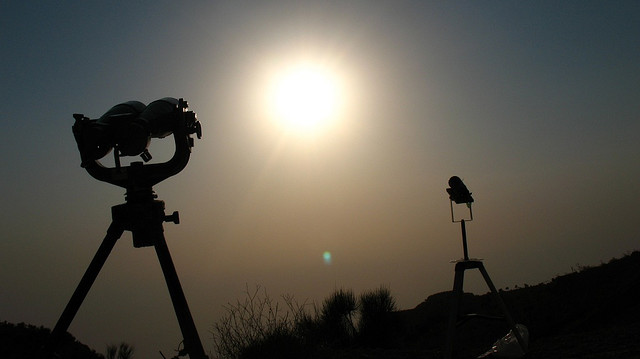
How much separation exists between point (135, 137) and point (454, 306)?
3.45 meters

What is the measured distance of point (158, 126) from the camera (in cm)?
492

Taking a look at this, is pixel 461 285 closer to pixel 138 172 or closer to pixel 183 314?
pixel 183 314

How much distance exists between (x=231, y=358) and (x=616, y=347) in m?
4.44

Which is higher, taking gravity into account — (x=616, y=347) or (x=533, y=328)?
(x=533, y=328)

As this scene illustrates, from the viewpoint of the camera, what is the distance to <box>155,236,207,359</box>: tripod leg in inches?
165

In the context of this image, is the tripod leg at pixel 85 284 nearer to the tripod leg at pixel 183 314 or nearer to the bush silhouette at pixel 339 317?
the tripod leg at pixel 183 314

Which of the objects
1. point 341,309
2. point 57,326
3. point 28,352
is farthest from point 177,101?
point 341,309

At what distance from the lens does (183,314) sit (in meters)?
4.21

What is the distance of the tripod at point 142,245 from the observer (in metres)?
4.14

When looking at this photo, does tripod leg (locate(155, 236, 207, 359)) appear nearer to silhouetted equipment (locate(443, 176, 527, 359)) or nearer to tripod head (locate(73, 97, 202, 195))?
tripod head (locate(73, 97, 202, 195))

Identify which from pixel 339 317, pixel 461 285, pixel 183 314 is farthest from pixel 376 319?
pixel 183 314

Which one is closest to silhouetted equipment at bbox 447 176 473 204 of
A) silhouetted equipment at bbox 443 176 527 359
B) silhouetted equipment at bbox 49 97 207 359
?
silhouetted equipment at bbox 443 176 527 359

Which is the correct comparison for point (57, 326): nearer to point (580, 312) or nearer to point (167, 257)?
point (167, 257)

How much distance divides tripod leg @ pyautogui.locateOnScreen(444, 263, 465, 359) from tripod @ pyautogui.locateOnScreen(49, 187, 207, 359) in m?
2.58
